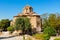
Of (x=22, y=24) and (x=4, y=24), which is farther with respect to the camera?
(x=4, y=24)

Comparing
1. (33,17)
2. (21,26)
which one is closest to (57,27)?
(21,26)

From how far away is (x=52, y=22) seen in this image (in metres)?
42.0

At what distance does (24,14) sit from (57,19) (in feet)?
49.8

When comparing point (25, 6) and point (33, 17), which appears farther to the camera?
point (25, 6)

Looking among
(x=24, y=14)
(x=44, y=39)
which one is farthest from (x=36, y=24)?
(x=44, y=39)

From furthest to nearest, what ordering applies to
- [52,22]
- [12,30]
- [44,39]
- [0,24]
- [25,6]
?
[0,24] < [25,6] < [12,30] < [52,22] < [44,39]

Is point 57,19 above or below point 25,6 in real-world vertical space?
→ below

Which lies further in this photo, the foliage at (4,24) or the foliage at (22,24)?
the foliage at (4,24)

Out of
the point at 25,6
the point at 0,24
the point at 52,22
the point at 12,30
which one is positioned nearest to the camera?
the point at 52,22

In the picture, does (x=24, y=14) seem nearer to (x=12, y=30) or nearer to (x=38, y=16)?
(x=38, y=16)

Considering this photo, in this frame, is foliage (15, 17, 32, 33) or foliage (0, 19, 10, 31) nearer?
foliage (15, 17, 32, 33)

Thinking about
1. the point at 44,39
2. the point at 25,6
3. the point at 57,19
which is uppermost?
the point at 25,6

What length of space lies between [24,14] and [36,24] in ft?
17.9

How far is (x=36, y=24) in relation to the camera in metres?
52.6
